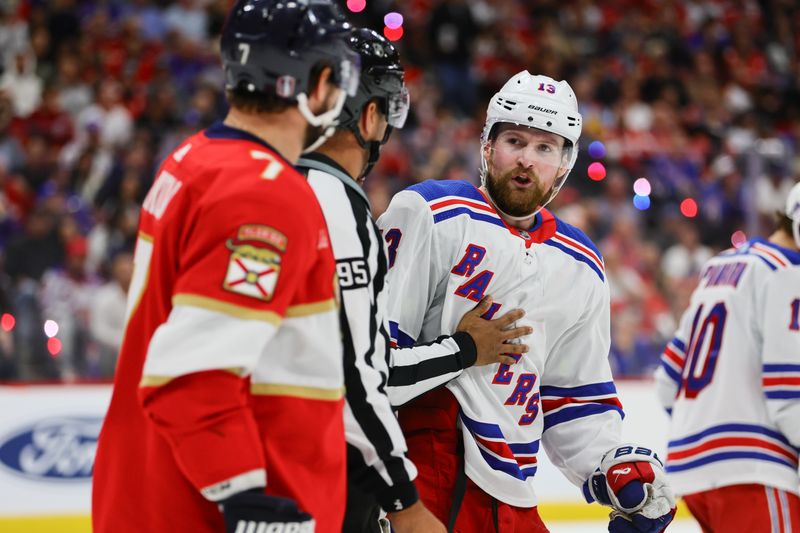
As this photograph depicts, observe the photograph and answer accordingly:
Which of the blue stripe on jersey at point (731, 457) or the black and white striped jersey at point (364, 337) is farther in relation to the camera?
the blue stripe on jersey at point (731, 457)

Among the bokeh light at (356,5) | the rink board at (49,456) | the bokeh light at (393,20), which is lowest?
the rink board at (49,456)

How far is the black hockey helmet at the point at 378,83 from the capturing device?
2.21 metres

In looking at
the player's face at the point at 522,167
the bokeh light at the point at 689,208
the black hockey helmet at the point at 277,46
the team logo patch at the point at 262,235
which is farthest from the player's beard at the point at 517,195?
the bokeh light at the point at 689,208

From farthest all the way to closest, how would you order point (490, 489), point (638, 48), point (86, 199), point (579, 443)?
point (638, 48) → point (86, 199) → point (579, 443) → point (490, 489)

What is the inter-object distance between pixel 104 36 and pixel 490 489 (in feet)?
23.2

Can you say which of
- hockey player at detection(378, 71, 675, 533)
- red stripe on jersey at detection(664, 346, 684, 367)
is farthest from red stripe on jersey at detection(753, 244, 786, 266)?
hockey player at detection(378, 71, 675, 533)

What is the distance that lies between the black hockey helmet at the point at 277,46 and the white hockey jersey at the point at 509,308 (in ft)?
2.79

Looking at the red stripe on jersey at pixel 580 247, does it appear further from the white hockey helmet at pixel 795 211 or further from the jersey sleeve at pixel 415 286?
the white hockey helmet at pixel 795 211

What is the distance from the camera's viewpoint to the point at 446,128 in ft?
27.4

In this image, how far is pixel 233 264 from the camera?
1492 millimetres

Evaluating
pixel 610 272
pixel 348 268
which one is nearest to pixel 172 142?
pixel 610 272

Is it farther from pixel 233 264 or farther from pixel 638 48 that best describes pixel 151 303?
pixel 638 48

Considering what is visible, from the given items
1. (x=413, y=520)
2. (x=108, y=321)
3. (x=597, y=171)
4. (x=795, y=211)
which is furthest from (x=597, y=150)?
(x=413, y=520)

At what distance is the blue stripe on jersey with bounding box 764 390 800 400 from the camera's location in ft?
9.40
